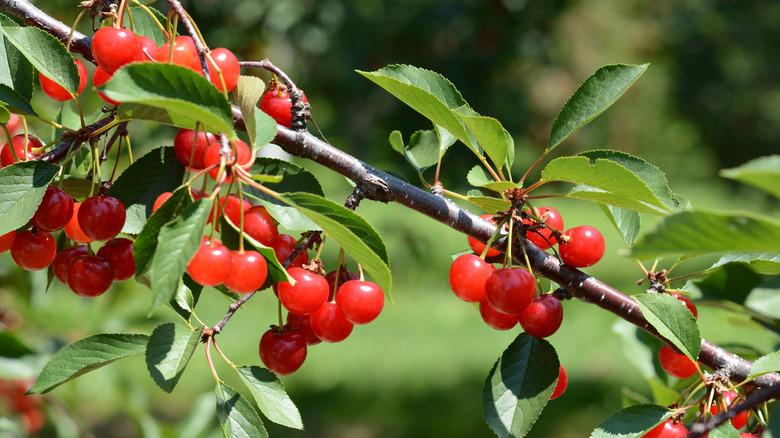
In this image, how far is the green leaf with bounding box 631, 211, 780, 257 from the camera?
24.0 inches

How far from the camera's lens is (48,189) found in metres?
0.98

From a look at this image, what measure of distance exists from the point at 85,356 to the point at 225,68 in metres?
0.48

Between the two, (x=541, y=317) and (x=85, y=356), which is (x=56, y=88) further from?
(x=541, y=317)

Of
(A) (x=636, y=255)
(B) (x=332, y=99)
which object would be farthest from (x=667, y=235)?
(B) (x=332, y=99)

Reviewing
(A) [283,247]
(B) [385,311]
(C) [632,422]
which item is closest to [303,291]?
(A) [283,247]

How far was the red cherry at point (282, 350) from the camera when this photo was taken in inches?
42.9

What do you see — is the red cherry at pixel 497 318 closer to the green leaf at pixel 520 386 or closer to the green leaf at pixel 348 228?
the green leaf at pixel 520 386

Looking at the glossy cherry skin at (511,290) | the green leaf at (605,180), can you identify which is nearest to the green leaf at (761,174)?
the green leaf at (605,180)

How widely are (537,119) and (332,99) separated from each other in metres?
1.75

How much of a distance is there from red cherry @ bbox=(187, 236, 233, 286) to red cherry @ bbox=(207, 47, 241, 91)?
0.83ft

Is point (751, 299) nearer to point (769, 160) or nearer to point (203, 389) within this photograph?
point (769, 160)

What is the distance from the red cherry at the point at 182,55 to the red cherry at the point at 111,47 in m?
0.04

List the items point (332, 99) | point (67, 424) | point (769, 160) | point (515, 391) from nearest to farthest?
point (769, 160), point (515, 391), point (67, 424), point (332, 99)

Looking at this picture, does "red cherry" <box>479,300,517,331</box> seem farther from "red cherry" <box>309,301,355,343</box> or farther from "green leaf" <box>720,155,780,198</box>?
"green leaf" <box>720,155,780,198</box>
